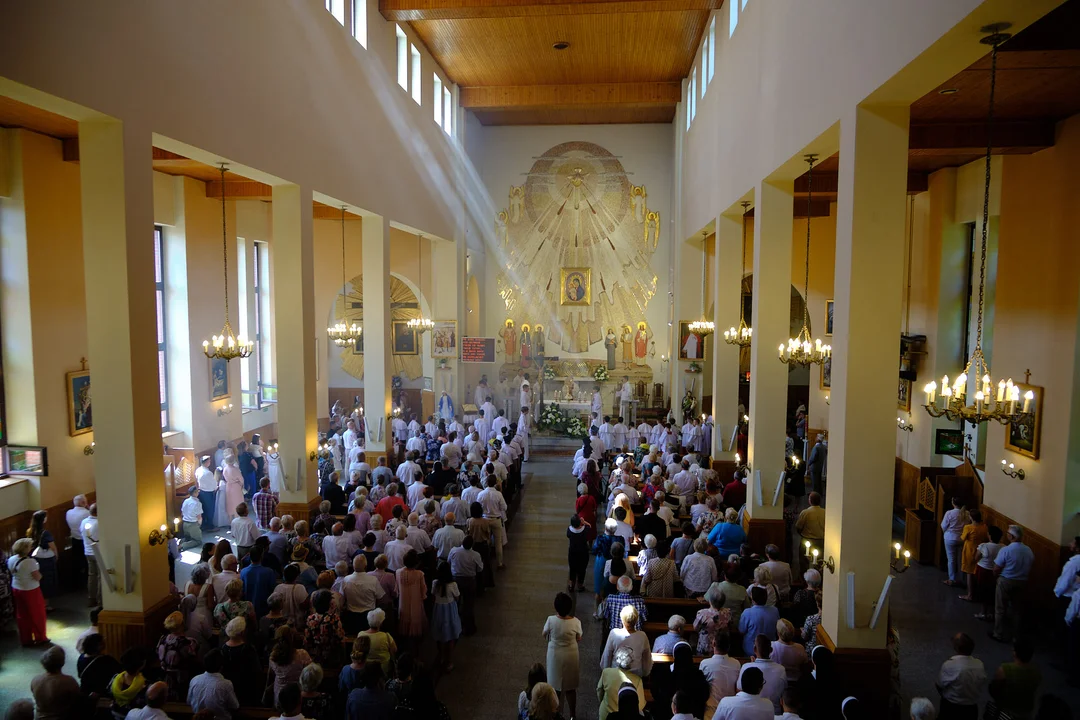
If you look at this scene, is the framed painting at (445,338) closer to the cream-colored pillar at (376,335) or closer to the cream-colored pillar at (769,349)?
the cream-colored pillar at (376,335)

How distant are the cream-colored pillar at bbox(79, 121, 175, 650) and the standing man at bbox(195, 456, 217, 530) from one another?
5773mm

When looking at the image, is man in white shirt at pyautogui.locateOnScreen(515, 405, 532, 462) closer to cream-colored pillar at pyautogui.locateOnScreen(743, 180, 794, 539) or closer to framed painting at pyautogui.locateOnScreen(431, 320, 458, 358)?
framed painting at pyautogui.locateOnScreen(431, 320, 458, 358)

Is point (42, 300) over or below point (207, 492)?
over

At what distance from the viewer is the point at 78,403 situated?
11906 mm

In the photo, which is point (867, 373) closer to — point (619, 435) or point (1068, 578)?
point (1068, 578)

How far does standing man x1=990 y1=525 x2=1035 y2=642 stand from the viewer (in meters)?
9.27

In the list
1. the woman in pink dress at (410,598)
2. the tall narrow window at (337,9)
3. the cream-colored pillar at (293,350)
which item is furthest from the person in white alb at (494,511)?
the tall narrow window at (337,9)

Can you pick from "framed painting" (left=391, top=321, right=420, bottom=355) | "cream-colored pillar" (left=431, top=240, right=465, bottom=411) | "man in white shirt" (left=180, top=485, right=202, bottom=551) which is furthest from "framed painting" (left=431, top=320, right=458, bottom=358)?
"man in white shirt" (left=180, top=485, right=202, bottom=551)

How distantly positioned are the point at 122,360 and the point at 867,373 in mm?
7296

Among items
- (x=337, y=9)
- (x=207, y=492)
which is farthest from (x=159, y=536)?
(x=337, y=9)

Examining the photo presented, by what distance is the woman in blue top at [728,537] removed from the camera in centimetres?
974

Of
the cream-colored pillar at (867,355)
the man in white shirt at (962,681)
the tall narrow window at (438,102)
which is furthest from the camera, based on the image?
the tall narrow window at (438,102)

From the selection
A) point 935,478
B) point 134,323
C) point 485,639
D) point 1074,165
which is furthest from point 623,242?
point 134,323

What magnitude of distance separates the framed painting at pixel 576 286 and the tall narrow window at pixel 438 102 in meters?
7.21
